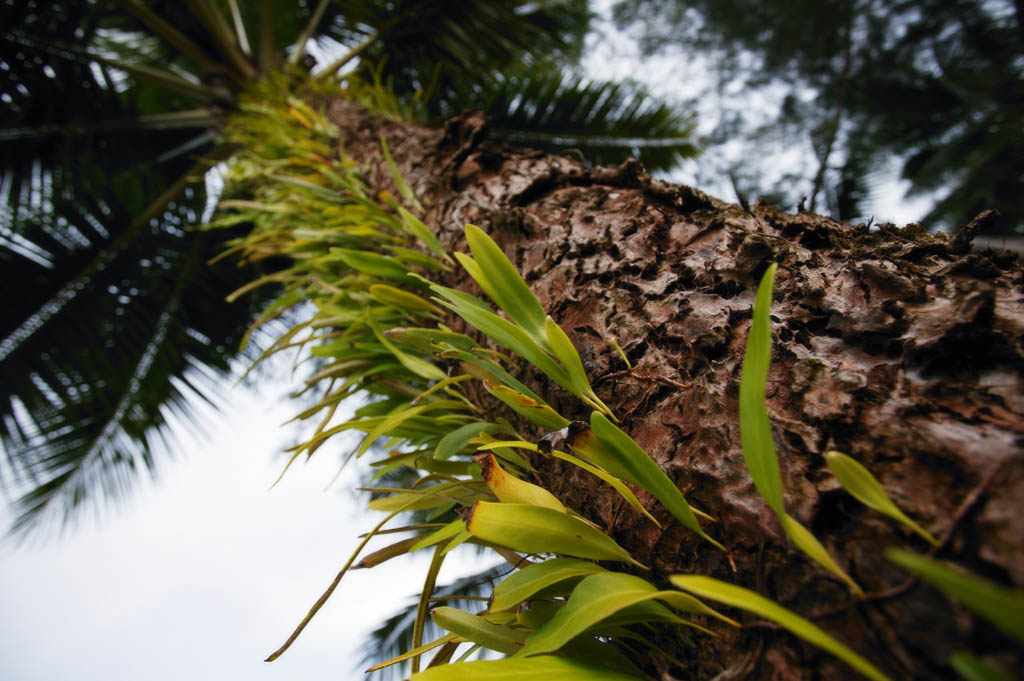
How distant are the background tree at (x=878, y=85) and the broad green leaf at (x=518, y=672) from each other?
3785 millimetres

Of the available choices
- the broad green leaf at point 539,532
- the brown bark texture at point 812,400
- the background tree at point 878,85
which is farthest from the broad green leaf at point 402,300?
the background tree at point 878,85

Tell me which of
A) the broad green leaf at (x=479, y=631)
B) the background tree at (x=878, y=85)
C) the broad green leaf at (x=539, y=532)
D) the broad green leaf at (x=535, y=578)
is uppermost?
the background tree at (x=878, y=85)

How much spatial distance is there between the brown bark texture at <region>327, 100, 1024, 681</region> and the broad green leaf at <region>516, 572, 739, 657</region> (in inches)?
1.6

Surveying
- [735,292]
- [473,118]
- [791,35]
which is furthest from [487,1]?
[791,35]

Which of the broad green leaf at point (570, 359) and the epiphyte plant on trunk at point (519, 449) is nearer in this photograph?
the epiphyte plant on trunk at point (519, 449)

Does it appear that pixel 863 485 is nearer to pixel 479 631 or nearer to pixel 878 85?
pixel 479 631

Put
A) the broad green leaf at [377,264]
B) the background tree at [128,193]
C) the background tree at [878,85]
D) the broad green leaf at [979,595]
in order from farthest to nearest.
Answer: the background tree at [878,85] → the background tree at [128,193] → the broad green leaf at [377,264] → the broad green leaf at [979,595]

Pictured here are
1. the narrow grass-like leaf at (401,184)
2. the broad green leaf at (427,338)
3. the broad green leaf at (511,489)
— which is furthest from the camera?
the narrow grass-like leaf at (401,184)

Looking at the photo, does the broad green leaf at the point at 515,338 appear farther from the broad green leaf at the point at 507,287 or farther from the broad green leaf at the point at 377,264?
the broad green leaf at the point at 377,264

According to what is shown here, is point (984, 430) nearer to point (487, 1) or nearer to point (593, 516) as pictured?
point (593, 516)

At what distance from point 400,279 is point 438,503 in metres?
0.36

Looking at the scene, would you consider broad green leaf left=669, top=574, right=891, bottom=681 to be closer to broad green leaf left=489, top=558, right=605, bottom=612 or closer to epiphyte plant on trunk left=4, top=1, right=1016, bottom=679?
epiphyte plant on trunk left=4, top=1, right=1016, bottom=679

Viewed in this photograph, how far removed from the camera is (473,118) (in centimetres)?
95

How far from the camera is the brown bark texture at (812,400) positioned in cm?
22
